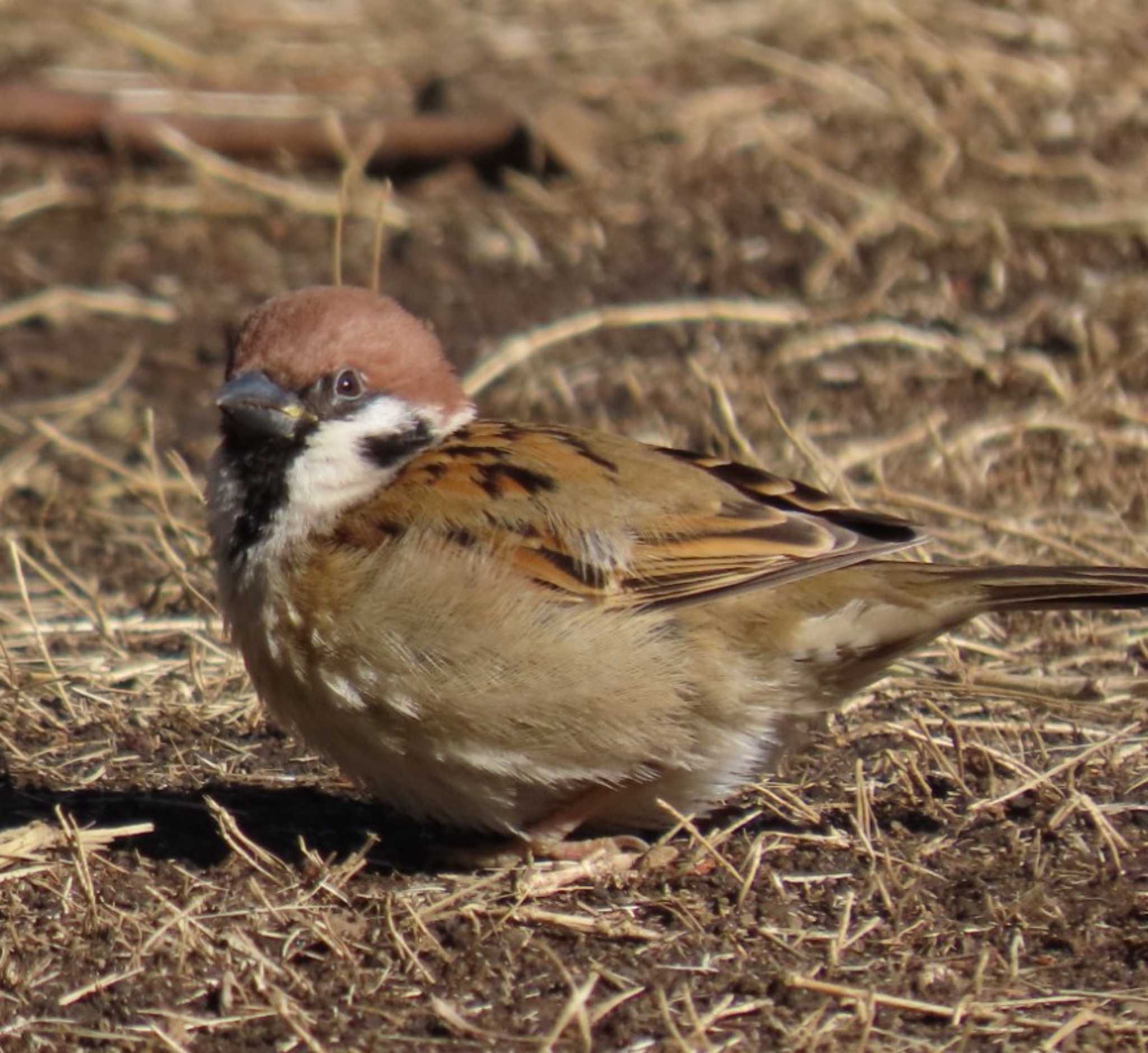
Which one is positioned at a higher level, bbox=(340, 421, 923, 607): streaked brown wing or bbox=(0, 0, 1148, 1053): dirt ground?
bbox=(340, 421, 923, 607): streaked brown wing

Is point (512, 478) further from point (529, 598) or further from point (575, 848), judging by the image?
point (575, 848)

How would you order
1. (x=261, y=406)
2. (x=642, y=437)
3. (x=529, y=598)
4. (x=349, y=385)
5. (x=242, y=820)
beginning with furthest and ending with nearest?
(x=642, y=437), (x=242, y=820), (x=349, y=385), (x=261, y=406), (x=529, y=598)

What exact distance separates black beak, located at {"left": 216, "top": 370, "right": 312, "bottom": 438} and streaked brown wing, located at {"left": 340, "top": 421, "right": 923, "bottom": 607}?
0.23 m

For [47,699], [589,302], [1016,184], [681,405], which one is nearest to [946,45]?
[1016,184]

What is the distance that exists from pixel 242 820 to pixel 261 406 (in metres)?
0.93

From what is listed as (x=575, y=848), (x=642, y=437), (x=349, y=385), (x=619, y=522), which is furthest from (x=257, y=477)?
(x=642, y=437)

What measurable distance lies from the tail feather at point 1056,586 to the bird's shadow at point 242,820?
1232 mm

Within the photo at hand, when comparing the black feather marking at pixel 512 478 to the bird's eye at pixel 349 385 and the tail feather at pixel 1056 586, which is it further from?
the tail feather at pixel 1056 586

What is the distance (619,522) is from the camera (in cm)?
415

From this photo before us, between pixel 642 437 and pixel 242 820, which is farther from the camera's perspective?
pixel 642 437

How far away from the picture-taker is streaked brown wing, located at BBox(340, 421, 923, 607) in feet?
13.3

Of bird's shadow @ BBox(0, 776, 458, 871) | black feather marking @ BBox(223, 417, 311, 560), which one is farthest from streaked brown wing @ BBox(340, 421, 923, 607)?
bird's shadow @ BBox(0, 776, 458, 871)

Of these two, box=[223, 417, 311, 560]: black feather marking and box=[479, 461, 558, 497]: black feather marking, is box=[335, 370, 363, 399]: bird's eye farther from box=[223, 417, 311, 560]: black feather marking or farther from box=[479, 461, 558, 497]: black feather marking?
box=[479, 461, 558, 497]: black feather marking

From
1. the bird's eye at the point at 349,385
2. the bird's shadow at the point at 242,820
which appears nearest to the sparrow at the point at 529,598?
the bird's eye at the point at 349,385
